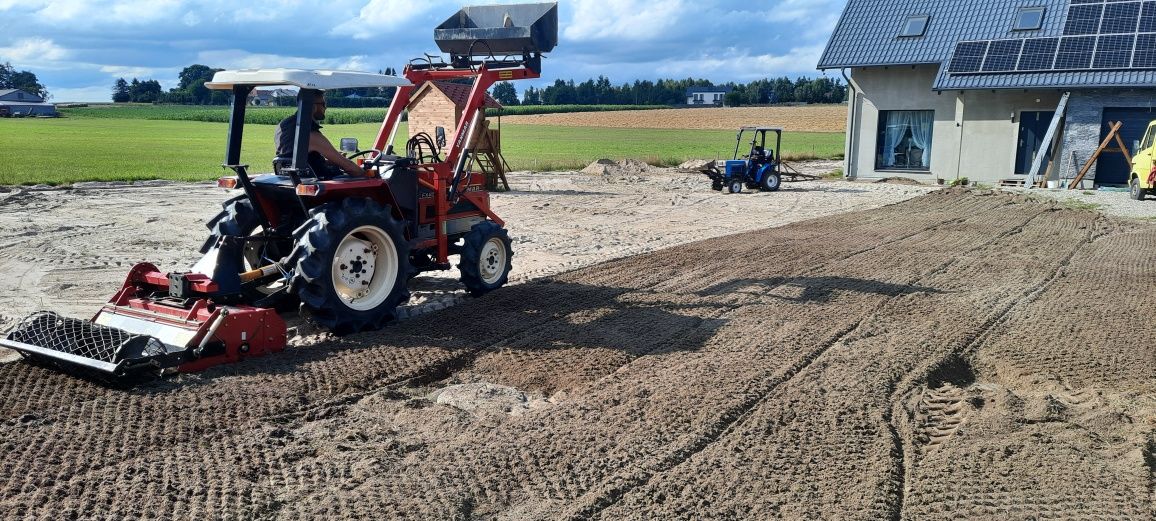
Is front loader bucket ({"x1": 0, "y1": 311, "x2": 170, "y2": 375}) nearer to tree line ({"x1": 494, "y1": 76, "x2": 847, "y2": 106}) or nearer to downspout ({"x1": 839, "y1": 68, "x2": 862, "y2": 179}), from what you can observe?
downspout ({"x1": 839, "y1": 68, "x2": 862, "y2": 179})

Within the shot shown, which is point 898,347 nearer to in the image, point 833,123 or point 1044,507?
point 1044,507

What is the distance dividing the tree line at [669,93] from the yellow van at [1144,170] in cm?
6290

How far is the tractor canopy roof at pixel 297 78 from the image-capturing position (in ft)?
20.5

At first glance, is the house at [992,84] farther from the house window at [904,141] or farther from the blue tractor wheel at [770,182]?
the blue tractor wheel at [770,182]

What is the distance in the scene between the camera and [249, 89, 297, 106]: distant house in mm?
6574

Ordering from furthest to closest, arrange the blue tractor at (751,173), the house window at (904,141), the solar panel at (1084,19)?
the house window at (904,141), the solar panel at (1084,19), the blue tractor at (751,173)

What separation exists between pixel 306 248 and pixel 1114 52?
71.8ft

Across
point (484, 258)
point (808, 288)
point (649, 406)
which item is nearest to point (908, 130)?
point (808, 288)

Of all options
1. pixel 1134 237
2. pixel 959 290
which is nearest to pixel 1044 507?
pixel 959 290

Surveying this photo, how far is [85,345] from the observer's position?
5426 mm

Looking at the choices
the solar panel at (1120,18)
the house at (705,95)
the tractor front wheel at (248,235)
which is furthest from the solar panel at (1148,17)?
the house at (705,95)

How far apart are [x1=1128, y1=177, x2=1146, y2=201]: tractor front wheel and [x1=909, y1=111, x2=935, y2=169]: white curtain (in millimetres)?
5870

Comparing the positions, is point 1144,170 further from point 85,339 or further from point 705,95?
point 705,95

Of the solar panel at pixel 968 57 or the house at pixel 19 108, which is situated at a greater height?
the solar panel at pixel 968 57
